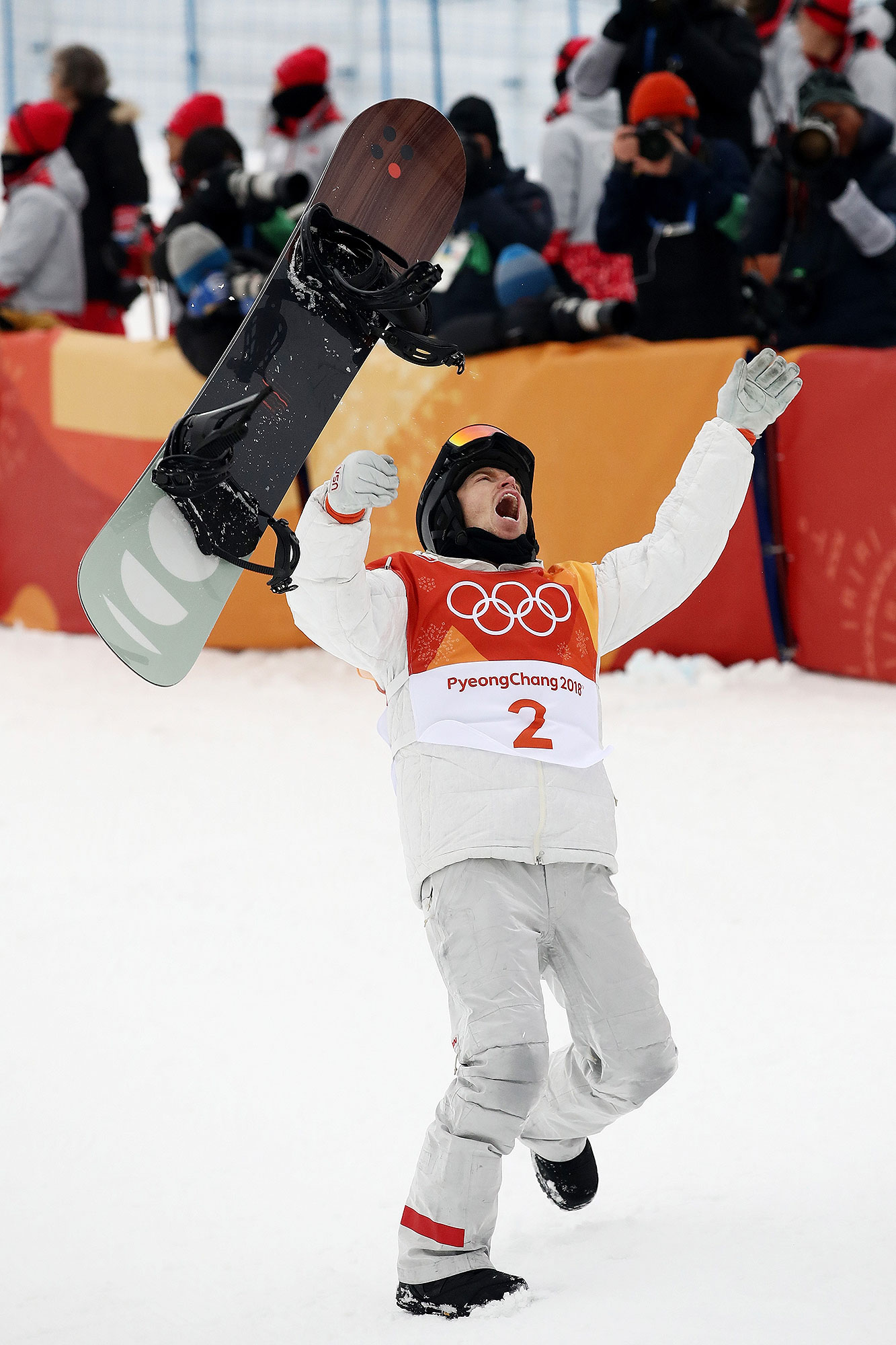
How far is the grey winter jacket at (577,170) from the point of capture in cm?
625

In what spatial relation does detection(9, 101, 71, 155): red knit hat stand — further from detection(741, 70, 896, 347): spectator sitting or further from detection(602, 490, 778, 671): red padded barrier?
detection(602, 490, 778, 671): red padded barrier

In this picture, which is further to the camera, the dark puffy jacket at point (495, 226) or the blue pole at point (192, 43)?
the blue pole at point (192, 43)

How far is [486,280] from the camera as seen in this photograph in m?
5.89

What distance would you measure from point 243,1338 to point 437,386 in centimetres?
401

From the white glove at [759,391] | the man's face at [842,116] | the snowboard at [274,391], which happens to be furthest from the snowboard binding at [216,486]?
the man's face at [842,116]

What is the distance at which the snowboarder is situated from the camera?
2.06 m

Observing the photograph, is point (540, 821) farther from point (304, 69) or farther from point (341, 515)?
point (304, 69)

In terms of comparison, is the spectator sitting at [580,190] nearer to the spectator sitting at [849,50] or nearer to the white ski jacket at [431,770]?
the spectator sitting at [849,50]

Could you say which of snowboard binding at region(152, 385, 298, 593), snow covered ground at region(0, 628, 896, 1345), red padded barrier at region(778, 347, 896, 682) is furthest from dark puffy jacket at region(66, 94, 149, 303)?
snowboard binding at region(152, 385, 298, 593)

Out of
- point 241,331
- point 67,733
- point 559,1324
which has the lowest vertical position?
point 67,733

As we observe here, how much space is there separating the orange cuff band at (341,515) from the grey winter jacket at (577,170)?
14.8ft

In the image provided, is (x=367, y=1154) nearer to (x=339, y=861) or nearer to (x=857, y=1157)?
(x=857, y=1157)

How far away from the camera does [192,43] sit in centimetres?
1118

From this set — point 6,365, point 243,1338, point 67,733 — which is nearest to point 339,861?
point 67,733
